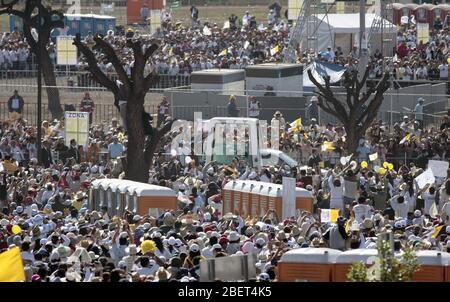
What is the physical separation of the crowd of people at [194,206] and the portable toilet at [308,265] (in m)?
0.33

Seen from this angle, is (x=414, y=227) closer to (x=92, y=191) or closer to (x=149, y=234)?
(x=149, y=234)

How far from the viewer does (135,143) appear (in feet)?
104

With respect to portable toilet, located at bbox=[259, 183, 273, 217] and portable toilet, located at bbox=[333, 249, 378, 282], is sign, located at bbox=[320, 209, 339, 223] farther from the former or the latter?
portable toilet, located at bbox=[333, 249, 378, 282]

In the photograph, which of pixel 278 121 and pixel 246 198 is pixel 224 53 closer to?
pixel 278 121

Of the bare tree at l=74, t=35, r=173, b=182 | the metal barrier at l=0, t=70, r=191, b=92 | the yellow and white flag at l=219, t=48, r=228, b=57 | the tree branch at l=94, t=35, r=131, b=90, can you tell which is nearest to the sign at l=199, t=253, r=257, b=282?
the bare tree at l=74, t=35, r=173, b=182

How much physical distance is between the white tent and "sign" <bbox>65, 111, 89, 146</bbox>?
63.8ft

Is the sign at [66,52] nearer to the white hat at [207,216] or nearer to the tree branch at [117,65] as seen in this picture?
the tree branch at [117,65]

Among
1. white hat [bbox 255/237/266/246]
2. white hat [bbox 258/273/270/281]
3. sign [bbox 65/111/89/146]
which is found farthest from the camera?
sign [bbox 65/111/89/146]

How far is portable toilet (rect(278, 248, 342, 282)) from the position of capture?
18.7 m

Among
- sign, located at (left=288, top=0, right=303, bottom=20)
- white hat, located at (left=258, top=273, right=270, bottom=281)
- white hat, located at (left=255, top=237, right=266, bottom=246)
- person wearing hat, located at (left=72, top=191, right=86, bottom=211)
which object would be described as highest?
sign, located at (left=288, top=0, right=303, bottom=20)

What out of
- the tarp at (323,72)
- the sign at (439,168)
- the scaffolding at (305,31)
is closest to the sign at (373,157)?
the sign at (439,168)

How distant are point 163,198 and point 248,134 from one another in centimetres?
892
